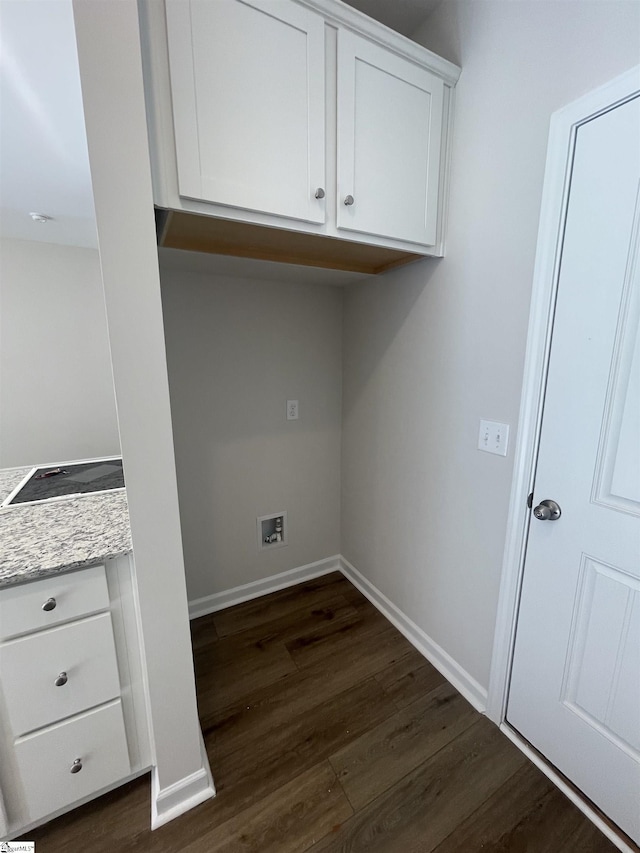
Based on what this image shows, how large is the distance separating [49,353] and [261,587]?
5.37ft

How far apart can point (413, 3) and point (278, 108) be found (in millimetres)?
842

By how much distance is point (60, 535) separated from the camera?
104 cm

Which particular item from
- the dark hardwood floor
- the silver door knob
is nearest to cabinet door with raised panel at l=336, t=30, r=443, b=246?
the silver door knob

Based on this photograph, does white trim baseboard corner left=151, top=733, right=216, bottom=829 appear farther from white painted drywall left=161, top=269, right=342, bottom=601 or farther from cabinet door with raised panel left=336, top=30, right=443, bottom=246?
cabinet door with raised panel left=336, top=30, right=443, bottom=246

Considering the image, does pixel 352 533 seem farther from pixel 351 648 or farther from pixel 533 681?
pixel 533 681

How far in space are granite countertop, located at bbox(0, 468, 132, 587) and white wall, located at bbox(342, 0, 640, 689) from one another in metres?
1.22

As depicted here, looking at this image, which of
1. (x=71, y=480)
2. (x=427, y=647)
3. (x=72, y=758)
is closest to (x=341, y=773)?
(x=427, y=647)

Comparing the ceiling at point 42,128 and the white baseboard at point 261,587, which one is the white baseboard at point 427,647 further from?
the ceiling at point 42,128

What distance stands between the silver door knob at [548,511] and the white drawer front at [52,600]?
4.41ft

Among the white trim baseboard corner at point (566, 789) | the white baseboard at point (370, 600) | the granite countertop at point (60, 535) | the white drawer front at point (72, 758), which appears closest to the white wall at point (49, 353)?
the granite countertop at point (60, 535)

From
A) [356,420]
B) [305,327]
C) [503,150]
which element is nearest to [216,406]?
[305,327]

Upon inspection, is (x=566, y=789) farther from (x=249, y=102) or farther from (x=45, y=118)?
(x=45, y=118)

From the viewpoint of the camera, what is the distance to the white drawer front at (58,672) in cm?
94

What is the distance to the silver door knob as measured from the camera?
113 centimetres
